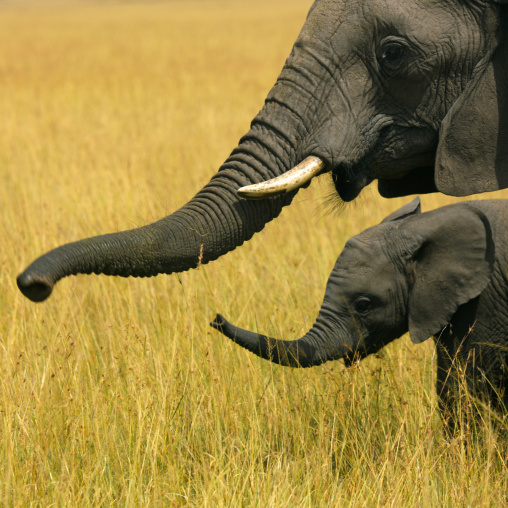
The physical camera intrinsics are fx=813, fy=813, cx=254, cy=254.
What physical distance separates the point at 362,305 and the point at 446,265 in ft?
1.29

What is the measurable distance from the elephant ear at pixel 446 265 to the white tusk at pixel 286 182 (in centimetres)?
68

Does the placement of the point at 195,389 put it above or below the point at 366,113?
below

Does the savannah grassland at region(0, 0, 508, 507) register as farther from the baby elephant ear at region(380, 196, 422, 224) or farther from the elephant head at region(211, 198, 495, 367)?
the baby elephant ear at region(380, 196, 422, 224)

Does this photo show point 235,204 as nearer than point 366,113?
Yes

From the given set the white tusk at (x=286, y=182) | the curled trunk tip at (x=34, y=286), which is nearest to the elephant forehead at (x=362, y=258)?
the white tusk at (x=286, y=182)

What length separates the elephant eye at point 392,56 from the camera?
3090 mm

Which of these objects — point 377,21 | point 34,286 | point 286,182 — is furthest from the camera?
point 377,21

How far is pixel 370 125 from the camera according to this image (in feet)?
10.4

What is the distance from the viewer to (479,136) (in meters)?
3.19

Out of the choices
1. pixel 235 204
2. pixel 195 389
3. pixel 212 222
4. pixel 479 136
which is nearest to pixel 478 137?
pixel 479 136

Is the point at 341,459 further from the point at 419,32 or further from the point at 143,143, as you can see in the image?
the point at 143,143

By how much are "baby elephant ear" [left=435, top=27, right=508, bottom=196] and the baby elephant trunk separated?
32.2 inches

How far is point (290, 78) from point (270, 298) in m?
2.15

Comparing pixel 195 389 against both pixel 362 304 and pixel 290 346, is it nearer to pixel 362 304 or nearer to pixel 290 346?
pixel 290 346
